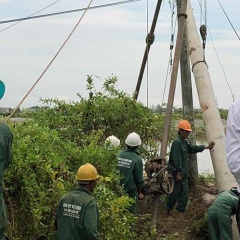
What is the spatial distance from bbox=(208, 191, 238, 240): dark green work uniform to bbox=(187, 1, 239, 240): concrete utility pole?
1.09 ft

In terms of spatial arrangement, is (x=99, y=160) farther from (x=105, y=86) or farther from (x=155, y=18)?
(x=155, y=18)

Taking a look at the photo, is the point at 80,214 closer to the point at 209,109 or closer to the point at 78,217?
the point at 78,217

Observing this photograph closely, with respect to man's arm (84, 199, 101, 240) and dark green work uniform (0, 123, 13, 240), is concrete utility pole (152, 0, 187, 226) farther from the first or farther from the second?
dark green work uniform (0, 123, 13, 240)

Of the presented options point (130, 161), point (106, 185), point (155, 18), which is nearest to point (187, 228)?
point (130, 161)

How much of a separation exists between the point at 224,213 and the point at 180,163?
8.89 feet

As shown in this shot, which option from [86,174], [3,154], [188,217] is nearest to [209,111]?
[188,217]

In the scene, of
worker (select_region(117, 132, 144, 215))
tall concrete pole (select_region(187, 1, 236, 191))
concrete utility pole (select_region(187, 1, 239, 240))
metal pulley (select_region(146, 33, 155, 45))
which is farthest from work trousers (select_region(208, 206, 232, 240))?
metal pulley (select_region(146, 33, 155, 45))

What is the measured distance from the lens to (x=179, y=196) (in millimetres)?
9008

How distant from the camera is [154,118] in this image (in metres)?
9.01

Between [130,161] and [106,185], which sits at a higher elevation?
[106,185]

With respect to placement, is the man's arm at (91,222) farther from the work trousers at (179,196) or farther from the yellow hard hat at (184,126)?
the yellow hard hat at (184,126)

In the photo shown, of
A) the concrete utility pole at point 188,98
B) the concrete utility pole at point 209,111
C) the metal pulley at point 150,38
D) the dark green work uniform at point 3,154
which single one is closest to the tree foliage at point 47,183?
the dark green work uniform at point 3,154

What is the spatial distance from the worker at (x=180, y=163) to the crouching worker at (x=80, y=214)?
4119mm

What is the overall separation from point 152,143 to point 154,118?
432 millimetres
